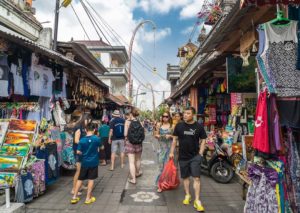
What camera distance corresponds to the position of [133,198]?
5.33m

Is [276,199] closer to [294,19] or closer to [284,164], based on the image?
[284,164]

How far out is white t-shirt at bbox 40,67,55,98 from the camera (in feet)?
19.8

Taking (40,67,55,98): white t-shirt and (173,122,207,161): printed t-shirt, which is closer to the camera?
(173,122,207,161): printed t-shirt

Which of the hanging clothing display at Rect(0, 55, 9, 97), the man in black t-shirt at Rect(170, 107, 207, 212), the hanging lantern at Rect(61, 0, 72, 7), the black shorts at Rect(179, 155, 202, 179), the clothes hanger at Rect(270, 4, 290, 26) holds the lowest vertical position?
the black shorts at Rect(179, 155, 202, 179)

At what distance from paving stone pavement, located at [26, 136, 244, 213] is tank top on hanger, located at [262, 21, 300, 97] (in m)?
2.63

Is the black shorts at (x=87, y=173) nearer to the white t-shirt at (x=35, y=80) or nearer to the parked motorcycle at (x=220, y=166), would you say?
the white t-shirt at (x=35, y=80)

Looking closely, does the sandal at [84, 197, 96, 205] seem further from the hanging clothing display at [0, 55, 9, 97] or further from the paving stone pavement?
the hanging clothing display at [0, 55, 9, 97]

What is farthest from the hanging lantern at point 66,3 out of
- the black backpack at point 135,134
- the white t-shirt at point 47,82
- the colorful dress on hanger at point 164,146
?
the colorful dress on hanger at point 164,146

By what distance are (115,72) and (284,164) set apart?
26.6m

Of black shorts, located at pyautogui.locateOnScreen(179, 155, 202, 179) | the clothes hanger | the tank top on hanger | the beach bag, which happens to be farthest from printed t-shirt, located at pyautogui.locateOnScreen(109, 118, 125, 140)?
the clothes hanger

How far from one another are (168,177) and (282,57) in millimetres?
3750

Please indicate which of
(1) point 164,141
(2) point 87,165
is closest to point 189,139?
(1) point 164,141

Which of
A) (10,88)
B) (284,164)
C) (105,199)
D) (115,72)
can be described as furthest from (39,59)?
(115,72)

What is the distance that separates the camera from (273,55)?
3590mm
